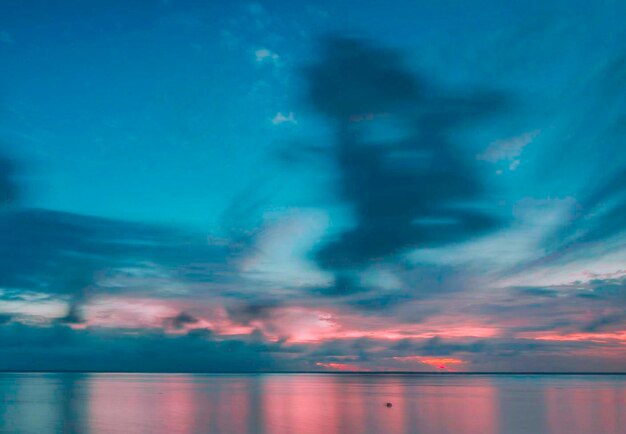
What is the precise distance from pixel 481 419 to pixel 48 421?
48.5m

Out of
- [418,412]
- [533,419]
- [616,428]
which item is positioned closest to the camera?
[616,428]

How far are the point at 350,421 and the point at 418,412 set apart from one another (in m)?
16.8

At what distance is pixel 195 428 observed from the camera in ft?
178

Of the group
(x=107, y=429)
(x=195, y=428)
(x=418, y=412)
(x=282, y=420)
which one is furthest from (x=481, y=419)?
(x=107, y=429)

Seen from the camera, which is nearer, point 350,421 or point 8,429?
point 8,429

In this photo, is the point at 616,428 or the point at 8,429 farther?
the point at 616,428

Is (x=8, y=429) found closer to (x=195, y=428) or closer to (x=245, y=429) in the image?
(x=195, y=428)

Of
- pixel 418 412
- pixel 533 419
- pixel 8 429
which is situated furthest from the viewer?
pixel 418 412

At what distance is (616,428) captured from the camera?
57031 millimetres

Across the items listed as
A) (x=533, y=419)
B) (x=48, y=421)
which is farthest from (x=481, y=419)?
(x=48, y=421)

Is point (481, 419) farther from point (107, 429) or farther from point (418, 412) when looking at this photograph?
point (107, 429)

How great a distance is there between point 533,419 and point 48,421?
54997 mm

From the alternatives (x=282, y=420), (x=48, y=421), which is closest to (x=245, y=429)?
(x=282, y=420)

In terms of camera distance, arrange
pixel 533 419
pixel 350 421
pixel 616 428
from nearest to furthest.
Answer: pixel 616 428
pixel 350 421
pixel 533 419
